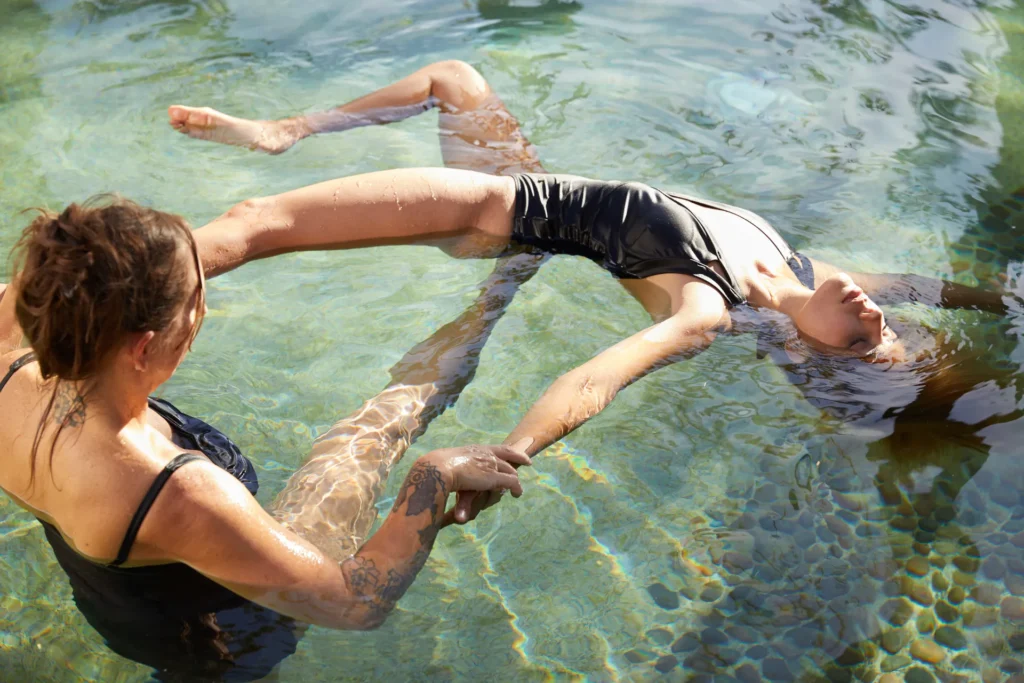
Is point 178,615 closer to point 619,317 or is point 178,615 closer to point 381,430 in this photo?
point 381,430

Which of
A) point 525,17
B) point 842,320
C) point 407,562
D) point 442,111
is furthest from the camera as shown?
point 525,17

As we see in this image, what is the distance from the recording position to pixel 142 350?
1819 millimetres

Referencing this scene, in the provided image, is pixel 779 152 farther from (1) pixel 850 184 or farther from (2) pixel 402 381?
(2) pixel 402 381

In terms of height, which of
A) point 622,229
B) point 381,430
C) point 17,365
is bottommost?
point 381,430

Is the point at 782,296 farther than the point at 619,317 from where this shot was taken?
No

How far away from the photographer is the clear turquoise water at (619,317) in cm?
279

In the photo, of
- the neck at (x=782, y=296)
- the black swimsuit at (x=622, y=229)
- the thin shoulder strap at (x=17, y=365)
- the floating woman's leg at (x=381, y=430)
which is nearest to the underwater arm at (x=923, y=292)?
the black swimsuit at (x=622, y=229)

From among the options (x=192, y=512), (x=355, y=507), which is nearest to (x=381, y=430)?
(x=355, y=507)

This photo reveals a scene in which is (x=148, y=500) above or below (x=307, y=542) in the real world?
above

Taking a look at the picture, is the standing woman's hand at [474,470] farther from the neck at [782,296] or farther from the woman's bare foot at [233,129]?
the woman's bare foot at [233,129]

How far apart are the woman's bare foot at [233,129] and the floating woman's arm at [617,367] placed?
1881 millimetres

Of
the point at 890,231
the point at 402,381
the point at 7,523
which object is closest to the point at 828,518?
the point at 402,381

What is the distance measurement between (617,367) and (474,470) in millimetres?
787

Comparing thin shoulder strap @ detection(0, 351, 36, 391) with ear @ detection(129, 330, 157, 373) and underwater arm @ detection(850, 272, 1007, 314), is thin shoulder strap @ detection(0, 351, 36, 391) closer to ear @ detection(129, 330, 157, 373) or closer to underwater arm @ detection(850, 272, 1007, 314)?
ear @ detection(129, 330, 157, 373)
